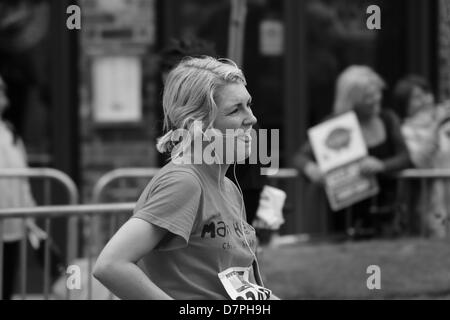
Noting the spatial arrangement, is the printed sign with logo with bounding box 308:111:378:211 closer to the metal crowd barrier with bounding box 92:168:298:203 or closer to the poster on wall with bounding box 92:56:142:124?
the metal crowd barrier with bounding box 92:168:298:203

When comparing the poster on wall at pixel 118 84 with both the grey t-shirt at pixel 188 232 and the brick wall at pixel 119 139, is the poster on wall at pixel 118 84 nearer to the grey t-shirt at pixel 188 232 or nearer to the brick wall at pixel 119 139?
the brick wall at pixel 119 139

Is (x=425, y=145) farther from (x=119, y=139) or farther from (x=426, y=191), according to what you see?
(x=119, y=139)

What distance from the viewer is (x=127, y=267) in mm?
2697

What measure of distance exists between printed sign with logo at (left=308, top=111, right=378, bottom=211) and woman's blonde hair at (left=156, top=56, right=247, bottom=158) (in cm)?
436

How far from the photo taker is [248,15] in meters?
9.06

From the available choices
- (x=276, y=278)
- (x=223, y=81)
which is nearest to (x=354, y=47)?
(x=276, y=278)

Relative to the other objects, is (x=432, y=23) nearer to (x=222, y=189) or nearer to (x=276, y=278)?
(x=276, y=278)

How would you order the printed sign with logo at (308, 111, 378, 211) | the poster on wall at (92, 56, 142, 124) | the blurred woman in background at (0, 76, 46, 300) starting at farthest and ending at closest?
the poster on wall at (92, 56, 142, 124) < the printed sign with logo at (308, 111, 378, 211) < the blurred woman in background at (0, 76, 46, 300)

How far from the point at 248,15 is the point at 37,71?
187 cm

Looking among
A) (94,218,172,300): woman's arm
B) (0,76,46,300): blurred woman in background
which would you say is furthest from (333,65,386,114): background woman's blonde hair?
(94,218,172,300): woman's arm

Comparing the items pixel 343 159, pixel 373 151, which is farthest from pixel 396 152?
pixel 343 159

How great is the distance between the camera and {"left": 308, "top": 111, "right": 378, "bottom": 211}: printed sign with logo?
24.0ft

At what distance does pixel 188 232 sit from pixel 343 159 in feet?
15.2

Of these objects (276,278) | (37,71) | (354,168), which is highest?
(37,71)
